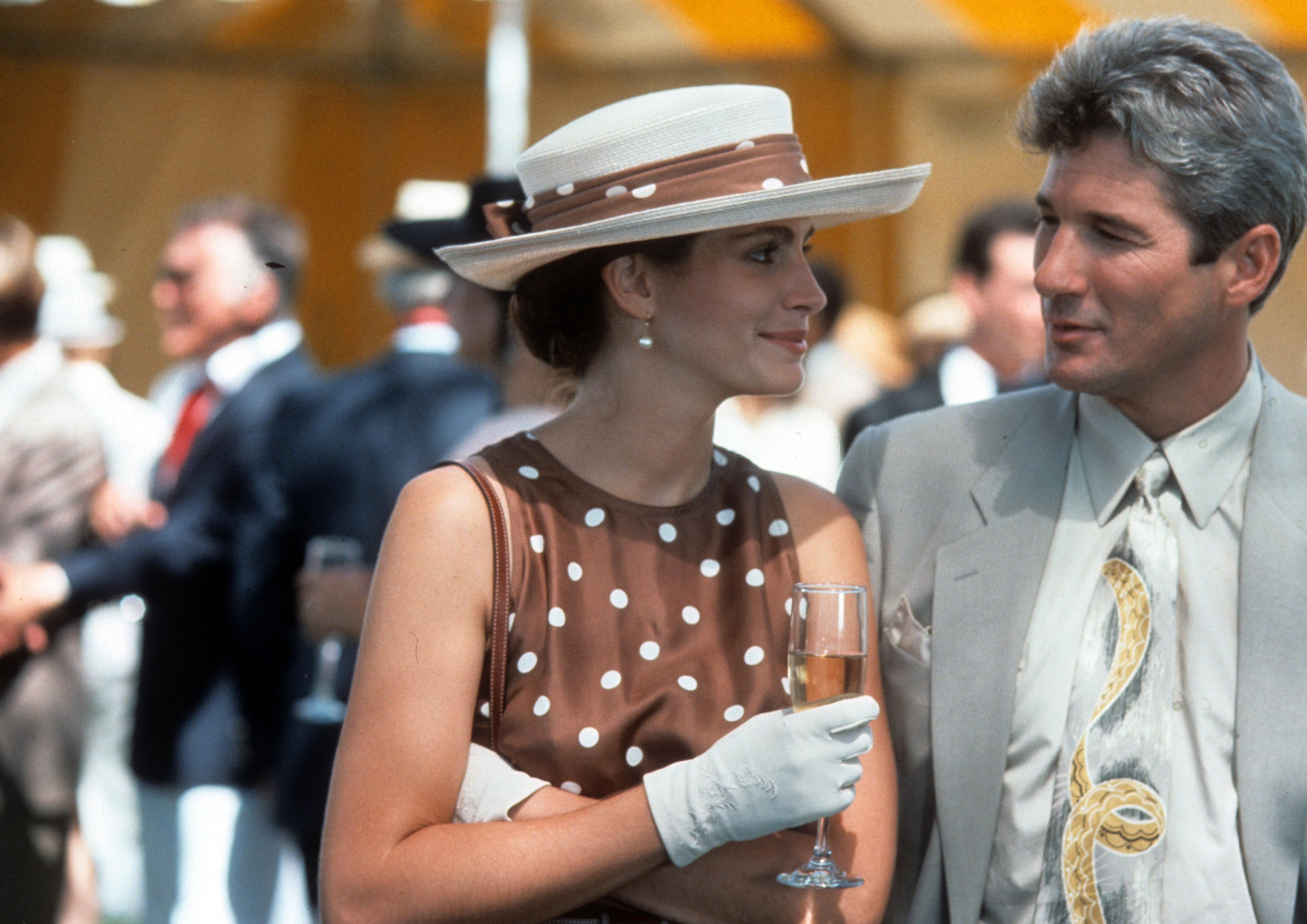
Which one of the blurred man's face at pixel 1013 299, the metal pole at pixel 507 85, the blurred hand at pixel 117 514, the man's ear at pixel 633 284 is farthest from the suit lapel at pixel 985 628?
the metal pole at pixel 507 85

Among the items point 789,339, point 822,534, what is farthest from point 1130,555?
point 789,339

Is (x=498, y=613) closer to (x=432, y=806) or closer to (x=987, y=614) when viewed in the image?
(x=432, y=806)

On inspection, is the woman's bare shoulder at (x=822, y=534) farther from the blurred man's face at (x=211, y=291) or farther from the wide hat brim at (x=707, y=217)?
the blurred man's face at (x=211, y=291)

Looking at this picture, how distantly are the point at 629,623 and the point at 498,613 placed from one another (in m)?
0.20

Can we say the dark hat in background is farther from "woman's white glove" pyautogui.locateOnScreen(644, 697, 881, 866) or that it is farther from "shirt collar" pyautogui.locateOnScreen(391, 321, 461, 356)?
"woman's white glove" pyautogui.locateOnScreen(644, 697, 881, 866)

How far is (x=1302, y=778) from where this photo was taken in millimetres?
Answer: 2025

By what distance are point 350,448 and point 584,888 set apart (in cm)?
253

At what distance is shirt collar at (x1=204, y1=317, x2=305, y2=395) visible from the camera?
15.1ft

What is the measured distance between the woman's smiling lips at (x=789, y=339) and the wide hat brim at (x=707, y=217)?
0.17 meters

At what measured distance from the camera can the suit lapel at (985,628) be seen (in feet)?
6.93

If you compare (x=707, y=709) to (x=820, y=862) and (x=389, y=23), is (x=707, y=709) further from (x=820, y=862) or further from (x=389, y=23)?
(x=389, y=23)

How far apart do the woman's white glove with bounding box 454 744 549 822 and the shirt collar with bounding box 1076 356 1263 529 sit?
996 mm

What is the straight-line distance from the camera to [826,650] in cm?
182

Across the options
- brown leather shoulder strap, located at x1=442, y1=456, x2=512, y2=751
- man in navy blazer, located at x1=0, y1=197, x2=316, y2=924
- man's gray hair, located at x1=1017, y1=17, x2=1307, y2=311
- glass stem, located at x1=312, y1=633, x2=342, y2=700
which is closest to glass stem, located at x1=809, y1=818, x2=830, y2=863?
brown leather shoulder strap, located at x1=442, y1=456, x2=512, y2=751
